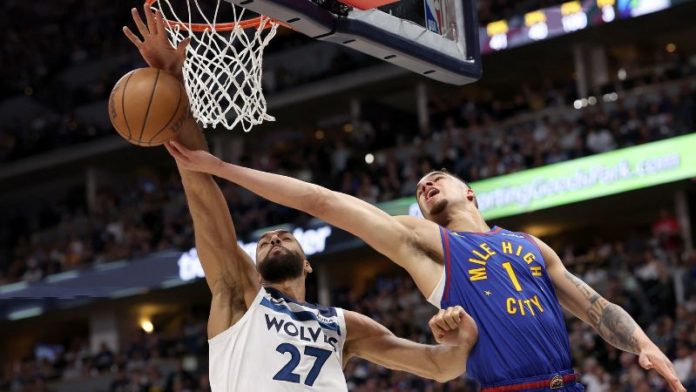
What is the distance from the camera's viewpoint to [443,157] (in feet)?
64.0

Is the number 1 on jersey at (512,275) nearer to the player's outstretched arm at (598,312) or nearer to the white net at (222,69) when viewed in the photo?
the player's outstretched arm at (598,312)

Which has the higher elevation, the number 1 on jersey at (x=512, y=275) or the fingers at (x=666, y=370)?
the number 1 on jersey at (x=512, y=275)

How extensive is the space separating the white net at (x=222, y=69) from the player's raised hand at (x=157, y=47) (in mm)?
740

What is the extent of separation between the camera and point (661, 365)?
439cm

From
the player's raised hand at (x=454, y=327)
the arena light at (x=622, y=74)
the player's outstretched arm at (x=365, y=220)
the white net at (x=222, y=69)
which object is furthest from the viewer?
the arena light at (x=622, y=74)

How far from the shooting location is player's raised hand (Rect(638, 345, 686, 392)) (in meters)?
4.34

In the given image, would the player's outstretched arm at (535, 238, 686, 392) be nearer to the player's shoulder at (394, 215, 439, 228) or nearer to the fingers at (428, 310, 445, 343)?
the player's shoulder at (394, 215, 439, 228)

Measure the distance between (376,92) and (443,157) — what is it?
382cm

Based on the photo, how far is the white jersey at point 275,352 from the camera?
483 centimetres

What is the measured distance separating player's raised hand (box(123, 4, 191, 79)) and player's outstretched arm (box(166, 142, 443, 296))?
0.50 metres

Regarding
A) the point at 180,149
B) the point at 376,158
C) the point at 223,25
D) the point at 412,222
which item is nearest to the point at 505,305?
the point at 412,222

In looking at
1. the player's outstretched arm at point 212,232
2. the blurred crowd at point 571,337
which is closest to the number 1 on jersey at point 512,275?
the player's outstretched arm at point 212,232

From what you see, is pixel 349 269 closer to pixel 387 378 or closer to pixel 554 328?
pixel 387 378

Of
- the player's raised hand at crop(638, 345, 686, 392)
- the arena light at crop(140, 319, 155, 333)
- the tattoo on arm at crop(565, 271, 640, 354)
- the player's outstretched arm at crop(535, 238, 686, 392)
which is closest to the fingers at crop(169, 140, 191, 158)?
the player's outstretched arm at crop(535, 238, 686, 392)
